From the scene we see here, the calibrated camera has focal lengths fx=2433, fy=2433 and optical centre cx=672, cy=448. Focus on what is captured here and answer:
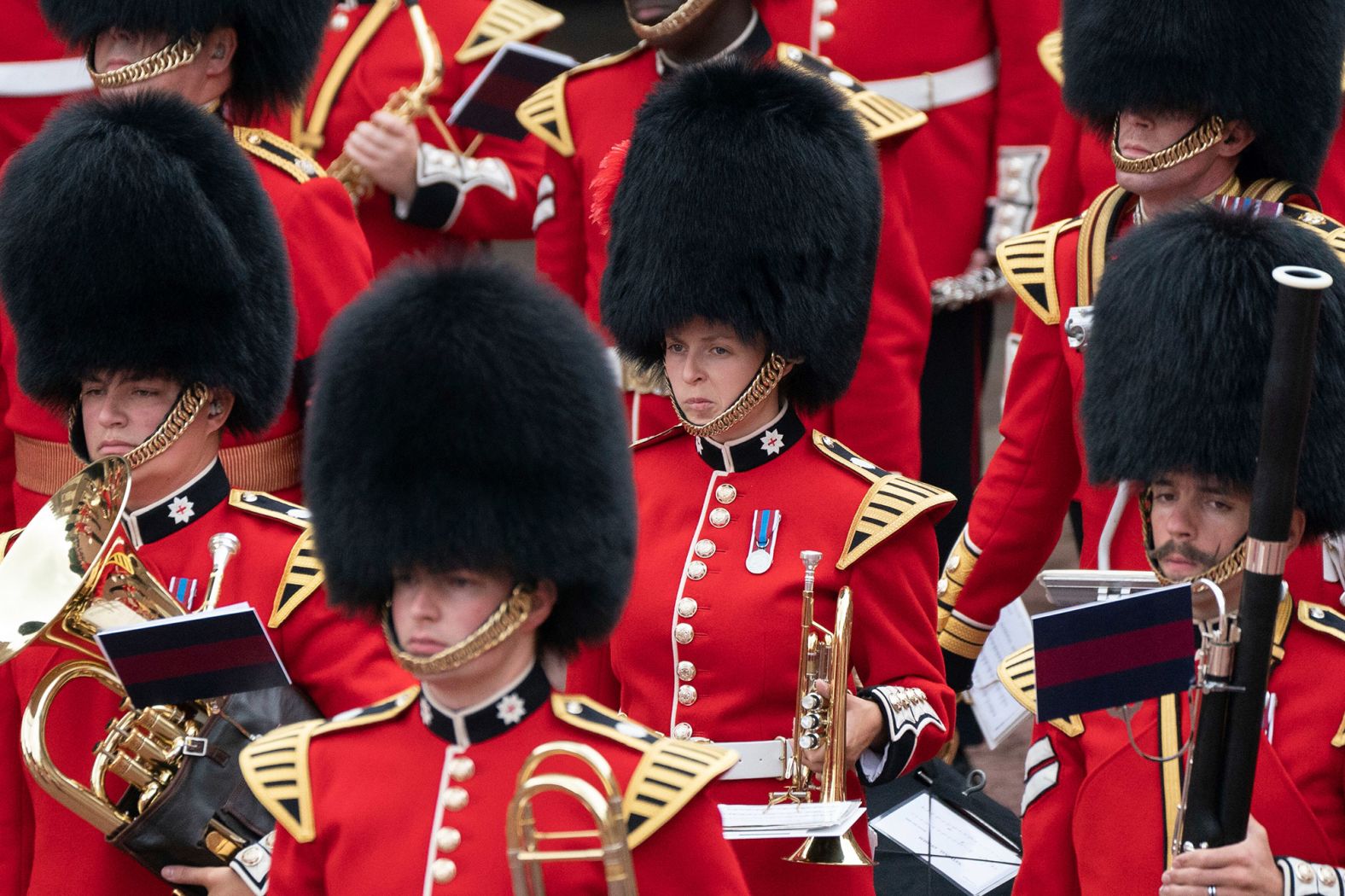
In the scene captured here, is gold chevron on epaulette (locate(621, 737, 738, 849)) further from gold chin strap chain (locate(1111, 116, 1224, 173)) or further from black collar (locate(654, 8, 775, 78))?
black collar (locate(654, 8, 775, 78))

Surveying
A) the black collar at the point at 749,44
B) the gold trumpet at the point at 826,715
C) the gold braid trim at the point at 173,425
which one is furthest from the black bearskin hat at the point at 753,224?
the black collar at the point at 749,44

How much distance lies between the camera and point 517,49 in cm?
517

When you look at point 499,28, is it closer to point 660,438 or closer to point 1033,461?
point 660,438

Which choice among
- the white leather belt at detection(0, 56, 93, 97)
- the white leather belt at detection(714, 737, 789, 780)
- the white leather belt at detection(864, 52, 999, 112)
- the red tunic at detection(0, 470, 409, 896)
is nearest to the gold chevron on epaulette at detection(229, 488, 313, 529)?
Result: the red tunic at detection(0, 470, 409, 896)

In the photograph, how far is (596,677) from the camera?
3668mm

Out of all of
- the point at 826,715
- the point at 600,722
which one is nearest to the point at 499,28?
the point at 826,715

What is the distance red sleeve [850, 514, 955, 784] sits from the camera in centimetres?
344

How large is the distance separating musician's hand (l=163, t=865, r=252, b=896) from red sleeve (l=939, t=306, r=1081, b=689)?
1.34m

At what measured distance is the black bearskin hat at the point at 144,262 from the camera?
11.8ft

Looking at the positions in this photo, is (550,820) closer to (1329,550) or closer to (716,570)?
(716,570)

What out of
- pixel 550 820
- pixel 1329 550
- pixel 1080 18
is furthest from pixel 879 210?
pixel 550 820

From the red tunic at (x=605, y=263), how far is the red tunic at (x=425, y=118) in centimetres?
44

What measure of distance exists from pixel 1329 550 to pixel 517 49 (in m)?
2.38

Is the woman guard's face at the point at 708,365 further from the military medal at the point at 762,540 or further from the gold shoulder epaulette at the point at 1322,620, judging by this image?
the gold shoulder epaulette at the point at 1322,620
